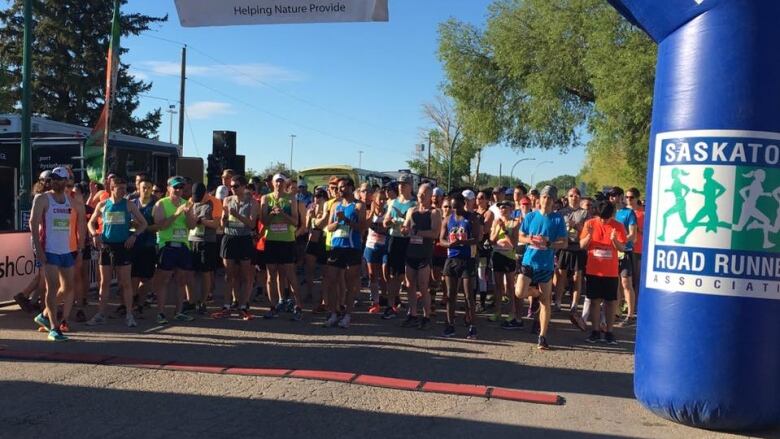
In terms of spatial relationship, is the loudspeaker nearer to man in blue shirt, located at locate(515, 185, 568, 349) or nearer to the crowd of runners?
Answer: the crowd of runners

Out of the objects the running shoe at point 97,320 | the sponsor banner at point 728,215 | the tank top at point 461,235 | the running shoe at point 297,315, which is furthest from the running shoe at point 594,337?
the running shoe at point 97,320

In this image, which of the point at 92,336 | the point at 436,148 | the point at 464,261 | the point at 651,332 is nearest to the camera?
the point at 651,332

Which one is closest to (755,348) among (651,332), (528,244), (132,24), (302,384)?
(651,332)

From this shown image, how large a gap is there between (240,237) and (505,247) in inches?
149

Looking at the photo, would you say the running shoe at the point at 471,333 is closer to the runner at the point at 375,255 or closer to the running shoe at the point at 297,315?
the runner at the point at 375,255

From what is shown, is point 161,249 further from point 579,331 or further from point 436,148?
point 436,148

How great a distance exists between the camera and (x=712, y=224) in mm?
4992

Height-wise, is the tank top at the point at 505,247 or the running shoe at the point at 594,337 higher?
the tank top at the point at 505,247

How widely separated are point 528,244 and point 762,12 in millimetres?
3663

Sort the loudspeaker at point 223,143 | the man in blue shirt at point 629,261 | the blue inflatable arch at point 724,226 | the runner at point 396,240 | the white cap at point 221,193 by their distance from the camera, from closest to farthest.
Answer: the blue inflatable arch at point 724,226 < the man in blue shirt at point 629,261 < the runner at point 396,240 < the white cap at point 221,193 < the loudspeaker at point 223,143

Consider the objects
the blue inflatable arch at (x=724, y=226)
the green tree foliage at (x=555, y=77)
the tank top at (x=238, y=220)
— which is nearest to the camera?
the blue inflatable arch at (x=724, y=226)

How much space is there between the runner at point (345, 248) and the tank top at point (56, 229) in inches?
126

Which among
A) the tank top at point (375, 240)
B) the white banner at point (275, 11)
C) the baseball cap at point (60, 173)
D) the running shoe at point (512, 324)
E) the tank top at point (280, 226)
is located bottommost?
the running shoe at point (512, 324)

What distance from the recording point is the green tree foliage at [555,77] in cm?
2310
